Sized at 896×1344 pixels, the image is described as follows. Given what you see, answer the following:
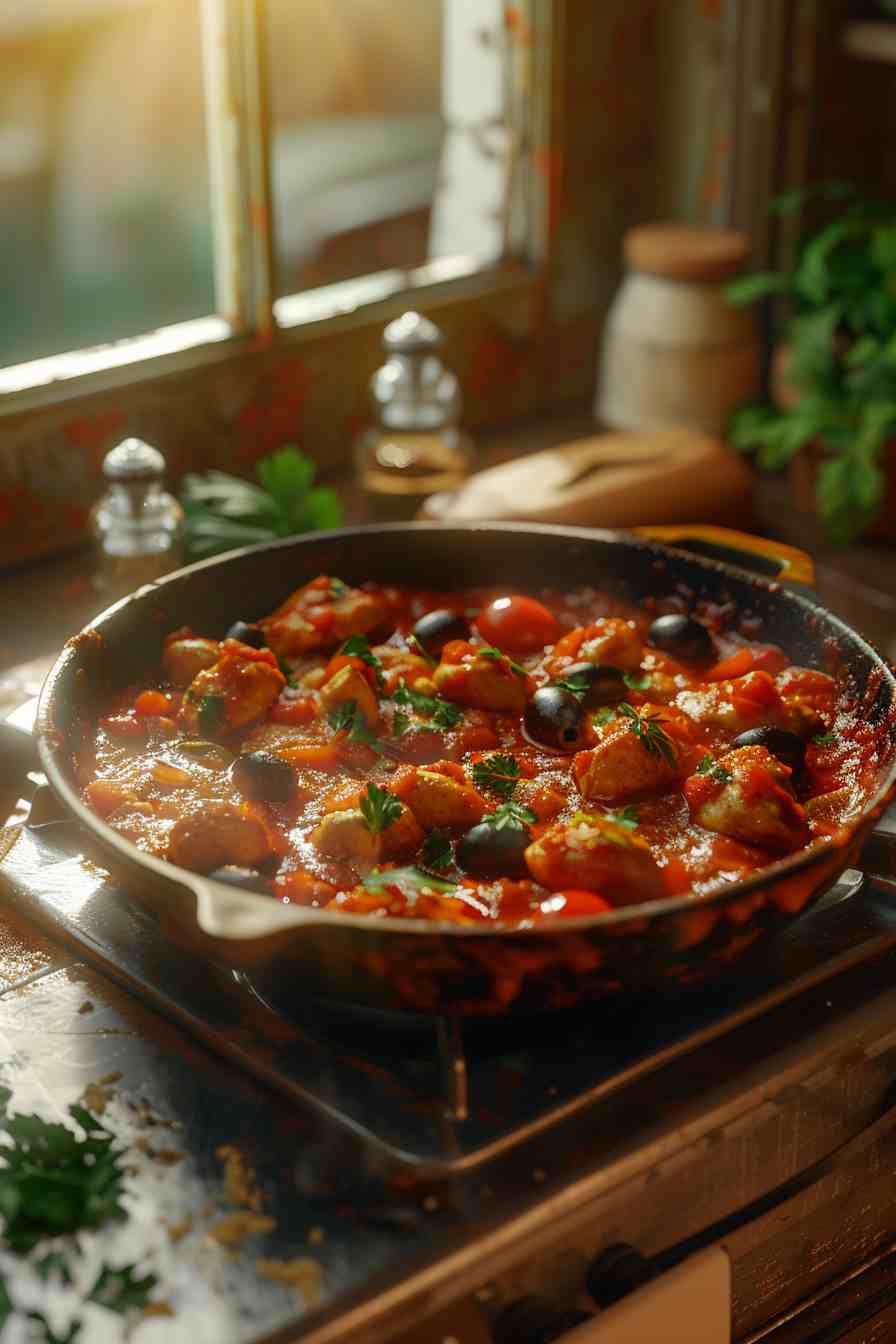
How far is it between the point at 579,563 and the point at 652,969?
721 millimetres

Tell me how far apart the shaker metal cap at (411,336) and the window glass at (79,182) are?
6.68ft

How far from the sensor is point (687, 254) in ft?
8.16

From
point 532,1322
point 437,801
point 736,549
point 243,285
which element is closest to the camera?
point 532,1322

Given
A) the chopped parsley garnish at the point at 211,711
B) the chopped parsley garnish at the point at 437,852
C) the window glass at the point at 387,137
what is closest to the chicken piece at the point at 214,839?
the chopped parsley garnish at the point at 437,852

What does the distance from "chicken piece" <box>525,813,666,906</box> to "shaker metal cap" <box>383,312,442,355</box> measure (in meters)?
1.15

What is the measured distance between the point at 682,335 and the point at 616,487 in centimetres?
55

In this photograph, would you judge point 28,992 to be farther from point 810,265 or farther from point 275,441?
point 810,265

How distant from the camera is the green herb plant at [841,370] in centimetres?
234

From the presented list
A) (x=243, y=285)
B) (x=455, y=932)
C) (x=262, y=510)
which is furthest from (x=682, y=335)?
(x=455, y=932)

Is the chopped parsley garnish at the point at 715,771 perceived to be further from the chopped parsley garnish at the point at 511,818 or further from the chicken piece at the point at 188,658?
the chicken piece at the point at 188,658

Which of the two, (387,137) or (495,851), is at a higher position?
(387,137)

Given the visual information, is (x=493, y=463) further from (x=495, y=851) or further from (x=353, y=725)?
(x=495, y=851)

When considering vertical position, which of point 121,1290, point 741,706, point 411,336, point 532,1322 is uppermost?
point 411,336

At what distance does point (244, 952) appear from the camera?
0.98 metres
